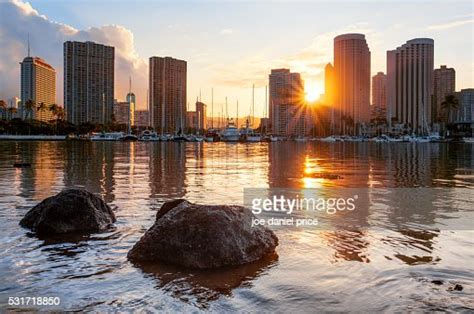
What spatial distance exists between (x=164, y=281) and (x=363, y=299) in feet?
12.2

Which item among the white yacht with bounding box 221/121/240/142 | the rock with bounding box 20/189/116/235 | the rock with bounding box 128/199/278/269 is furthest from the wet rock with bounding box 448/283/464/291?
the white yacht with bounding box 221/121/240/142

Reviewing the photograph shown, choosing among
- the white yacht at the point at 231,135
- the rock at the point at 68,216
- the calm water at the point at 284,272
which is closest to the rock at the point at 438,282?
the calm water at the point at 284,272

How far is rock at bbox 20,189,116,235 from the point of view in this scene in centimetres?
1366

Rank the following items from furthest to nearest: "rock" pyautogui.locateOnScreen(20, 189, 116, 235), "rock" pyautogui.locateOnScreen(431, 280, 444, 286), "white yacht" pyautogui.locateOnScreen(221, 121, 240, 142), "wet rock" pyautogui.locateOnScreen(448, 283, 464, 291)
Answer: "white yacht" pyautogui.locateOnScreen(221, 121, 240, 142) → "rock" pyautogui.locateOnScreen(20, 189, 116, 235) → "rock" pyautogui.locateOnScreen(431, 280, 444, 286) → "wet rock" pyautogui.locateOnScreen(448, 283, 464, 291)

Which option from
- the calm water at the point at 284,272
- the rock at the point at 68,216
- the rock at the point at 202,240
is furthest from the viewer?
the rock at the point at 68,216

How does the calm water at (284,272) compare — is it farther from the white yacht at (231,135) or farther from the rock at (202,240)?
the white yacht at (231,135)

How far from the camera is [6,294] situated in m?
8.67

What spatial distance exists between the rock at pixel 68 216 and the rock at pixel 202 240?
3329 mm

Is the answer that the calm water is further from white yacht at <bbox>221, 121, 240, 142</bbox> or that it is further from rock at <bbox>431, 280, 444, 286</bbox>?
white yacht at <bbox>221, 121, 240, 142</bbox>

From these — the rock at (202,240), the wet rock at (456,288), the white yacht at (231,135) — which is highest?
the white yacht at (231,135)

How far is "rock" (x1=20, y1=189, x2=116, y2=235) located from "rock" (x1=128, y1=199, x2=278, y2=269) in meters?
3.33

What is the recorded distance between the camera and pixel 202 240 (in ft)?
34.8

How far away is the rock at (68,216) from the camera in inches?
538

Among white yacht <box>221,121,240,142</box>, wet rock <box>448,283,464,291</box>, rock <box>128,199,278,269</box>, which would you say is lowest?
wet rock <box>448,283,464,291</box>
